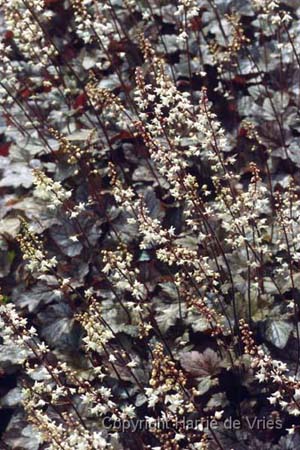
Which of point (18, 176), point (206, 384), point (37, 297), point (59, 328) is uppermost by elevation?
point (18, 176)

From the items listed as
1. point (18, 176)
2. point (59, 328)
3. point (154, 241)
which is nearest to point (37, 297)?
point (59, 328)

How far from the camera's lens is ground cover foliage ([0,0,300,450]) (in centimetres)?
369

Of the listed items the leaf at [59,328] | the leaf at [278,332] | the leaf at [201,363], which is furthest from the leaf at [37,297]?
the leaf at [278,332]

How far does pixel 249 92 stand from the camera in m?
5.61

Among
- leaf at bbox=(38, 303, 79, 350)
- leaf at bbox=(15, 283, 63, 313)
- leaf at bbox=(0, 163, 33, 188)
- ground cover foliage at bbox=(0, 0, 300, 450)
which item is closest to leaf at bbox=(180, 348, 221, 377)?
ground cover foliage at bbox=(0, 0, 300, 450)

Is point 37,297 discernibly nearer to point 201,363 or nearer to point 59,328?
point 59,328

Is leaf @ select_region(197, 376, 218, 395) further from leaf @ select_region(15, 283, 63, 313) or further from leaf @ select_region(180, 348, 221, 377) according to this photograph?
leaf @ select_region(15, 283, 63, 313)

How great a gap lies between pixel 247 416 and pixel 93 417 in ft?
3.24

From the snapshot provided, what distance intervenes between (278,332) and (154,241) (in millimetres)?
1046

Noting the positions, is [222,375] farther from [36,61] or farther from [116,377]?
[36,61]

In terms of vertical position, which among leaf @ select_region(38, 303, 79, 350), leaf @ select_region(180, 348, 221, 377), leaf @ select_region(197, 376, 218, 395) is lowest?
leaf @ select_region(197, 376, 218, 395)

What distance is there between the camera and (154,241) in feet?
14.8

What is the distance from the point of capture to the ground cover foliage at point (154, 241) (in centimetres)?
369

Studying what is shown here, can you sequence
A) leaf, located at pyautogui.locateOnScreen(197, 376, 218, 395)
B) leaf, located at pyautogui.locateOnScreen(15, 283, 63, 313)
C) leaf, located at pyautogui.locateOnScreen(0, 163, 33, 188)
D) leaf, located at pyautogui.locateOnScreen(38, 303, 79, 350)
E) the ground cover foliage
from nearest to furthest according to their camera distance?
the ground cover foliage < leaf, located at pyautogui.locateOnScreen(197, 376, 218, 395) < leaf, located at pyautogui.locateOnScreen(38, 303, 79, 350) < leaf, located at pyautogui.locateOnScreen(15, 283, 63, 313) < leaf, located at pyautogui.locateOnScreen(0, 163, 33, 188)
